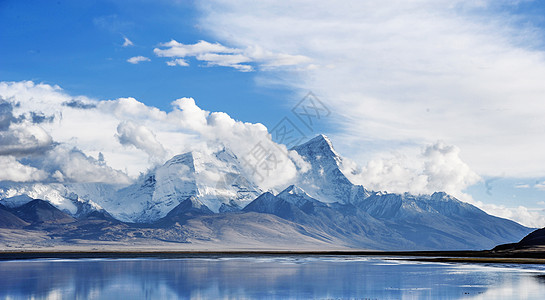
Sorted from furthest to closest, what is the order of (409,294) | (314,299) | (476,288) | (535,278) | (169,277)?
(169,277) < (535,278) < (476,288) < (409,294) < (314,299)

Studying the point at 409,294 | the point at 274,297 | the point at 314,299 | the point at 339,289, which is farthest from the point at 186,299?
the point at 409,294

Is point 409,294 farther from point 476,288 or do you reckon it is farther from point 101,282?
point 101,282

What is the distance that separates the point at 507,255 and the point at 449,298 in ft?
458

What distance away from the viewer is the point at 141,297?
248 ft

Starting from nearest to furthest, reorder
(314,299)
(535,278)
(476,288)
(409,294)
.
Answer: (314,299) < (409,294) < (476,288) < (535,278)

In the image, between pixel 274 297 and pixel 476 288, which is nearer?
pixel 274 297

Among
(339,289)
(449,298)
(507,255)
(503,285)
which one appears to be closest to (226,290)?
(339,289)

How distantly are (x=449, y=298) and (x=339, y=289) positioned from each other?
16.0 m

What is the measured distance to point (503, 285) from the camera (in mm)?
85688

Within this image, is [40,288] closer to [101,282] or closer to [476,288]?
[101,282]

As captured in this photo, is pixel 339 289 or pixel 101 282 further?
pixel 101 282

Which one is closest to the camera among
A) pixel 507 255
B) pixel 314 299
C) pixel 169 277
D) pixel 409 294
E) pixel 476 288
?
pixel 314 299

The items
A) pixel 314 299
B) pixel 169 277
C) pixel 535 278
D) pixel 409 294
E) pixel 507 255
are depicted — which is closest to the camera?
pixel 314 299

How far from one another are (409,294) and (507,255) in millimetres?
136085
